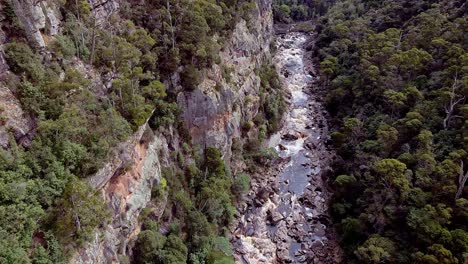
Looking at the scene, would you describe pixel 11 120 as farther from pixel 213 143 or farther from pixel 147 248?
pixel 213 143

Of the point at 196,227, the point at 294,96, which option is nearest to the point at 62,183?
the point at 196,227

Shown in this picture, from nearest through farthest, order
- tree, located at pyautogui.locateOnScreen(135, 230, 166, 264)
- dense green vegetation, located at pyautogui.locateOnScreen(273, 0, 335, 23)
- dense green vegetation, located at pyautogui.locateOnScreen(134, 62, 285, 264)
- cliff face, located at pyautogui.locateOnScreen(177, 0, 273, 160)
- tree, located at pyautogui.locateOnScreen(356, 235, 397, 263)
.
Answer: tree, located at pyautogui.locateOnScreen(135, 230, 166, 264)
dense green vegetation, located at pyautogui.locateOnScreen(134, 62, 285, 264)
tree, located at pyautogui.locateOnScreen(356, 235, 397, 263)
cliff face, located at pyautogui.locateOnScreen(177, 0, 273, 160)
dense green vegetation, located at pyautogui.locateOnScreen(273, 0, 335, 23)

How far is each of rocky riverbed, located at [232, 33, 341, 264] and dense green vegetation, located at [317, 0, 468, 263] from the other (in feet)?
8.94

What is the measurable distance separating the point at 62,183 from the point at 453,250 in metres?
27.7

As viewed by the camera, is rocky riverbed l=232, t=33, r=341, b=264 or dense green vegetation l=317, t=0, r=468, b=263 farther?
rocky riverbed l=232, t=33, r=341, b=264

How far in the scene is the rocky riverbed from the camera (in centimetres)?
3416

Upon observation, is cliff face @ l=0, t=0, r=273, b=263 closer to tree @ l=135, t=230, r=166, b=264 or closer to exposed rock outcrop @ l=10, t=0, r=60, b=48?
exposed rock outcrop @ l=10, t=0, r=60, b=48

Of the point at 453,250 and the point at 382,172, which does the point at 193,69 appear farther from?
the point at 453,250

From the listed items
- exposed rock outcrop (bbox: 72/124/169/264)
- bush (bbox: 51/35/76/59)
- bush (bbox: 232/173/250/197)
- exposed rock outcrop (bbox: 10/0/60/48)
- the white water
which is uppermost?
exposed rock outcrop (bbox: 10/0/60/48)

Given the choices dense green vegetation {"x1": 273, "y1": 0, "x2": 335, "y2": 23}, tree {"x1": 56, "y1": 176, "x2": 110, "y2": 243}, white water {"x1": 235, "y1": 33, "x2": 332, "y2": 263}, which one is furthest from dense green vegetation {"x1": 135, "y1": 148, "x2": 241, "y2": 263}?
dense green vegetation {"x1": 273, "y1": 0, "x2": 335, "y2": 23}

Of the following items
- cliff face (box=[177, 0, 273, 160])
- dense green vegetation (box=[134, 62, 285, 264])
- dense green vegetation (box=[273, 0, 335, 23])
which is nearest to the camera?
dense green vegetation (box=[134, 62, 285, 264])

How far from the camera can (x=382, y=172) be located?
3167cm

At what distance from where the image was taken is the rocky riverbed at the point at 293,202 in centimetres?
3416

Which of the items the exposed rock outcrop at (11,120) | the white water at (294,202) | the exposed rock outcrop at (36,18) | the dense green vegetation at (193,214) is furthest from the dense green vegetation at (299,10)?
the exposed rock outcrop at (11,120)
